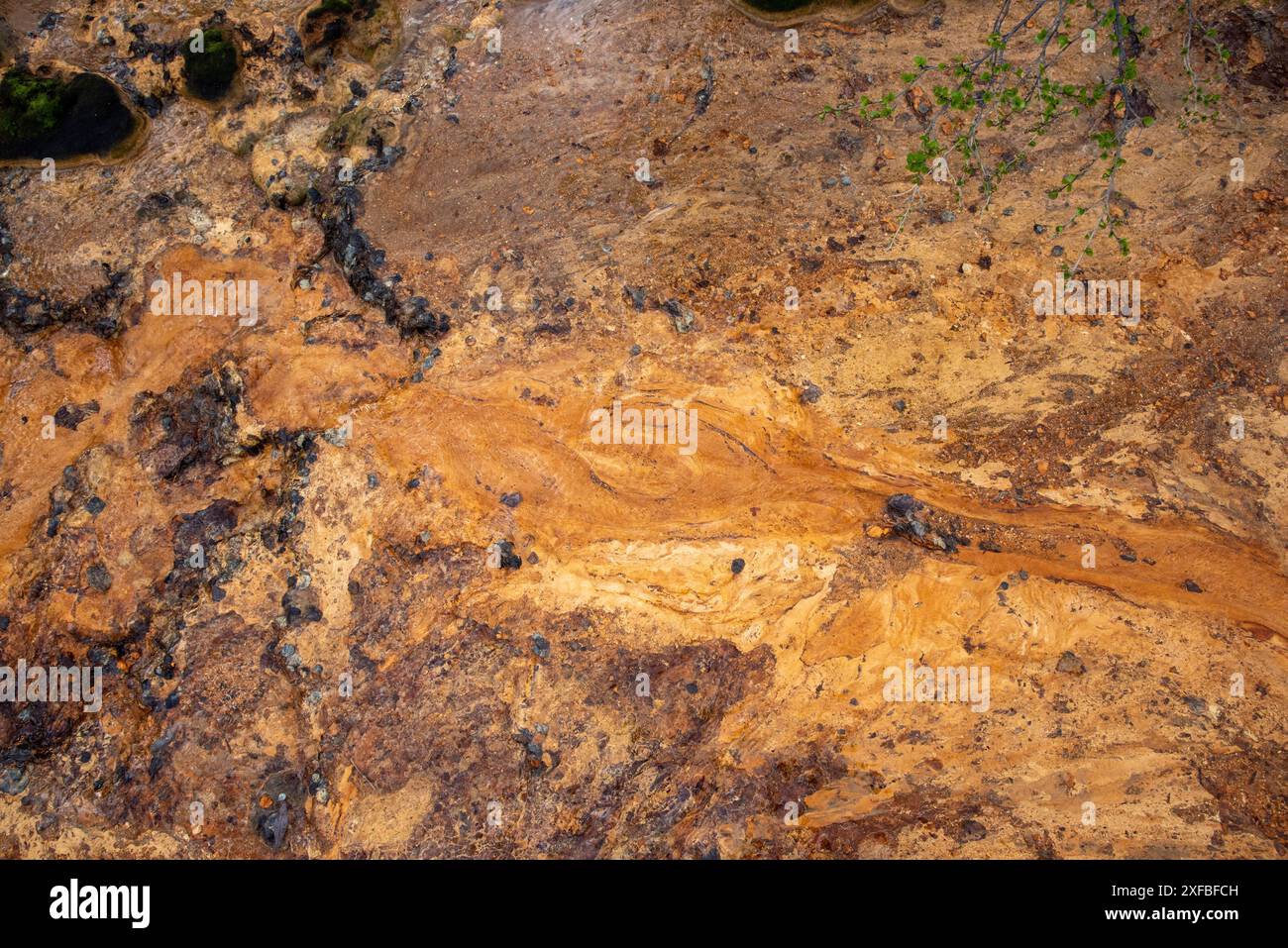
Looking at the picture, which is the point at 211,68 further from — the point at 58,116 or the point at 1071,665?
the point at 1071,665

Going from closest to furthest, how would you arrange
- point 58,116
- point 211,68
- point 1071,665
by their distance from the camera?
point 1071,665
point 58,116
point 211,68

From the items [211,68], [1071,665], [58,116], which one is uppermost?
[211,68]

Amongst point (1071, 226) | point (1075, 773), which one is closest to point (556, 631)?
point (1075, 773)

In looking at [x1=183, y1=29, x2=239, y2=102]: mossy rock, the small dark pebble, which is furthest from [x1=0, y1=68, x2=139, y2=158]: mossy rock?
the small dark pebble

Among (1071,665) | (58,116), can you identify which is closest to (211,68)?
(58,116)

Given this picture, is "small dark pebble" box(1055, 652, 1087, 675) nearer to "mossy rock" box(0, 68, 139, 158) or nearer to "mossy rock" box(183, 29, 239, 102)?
"mossy rock" box(183, 29, 239, 102)

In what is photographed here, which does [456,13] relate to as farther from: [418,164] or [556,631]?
[556,631]

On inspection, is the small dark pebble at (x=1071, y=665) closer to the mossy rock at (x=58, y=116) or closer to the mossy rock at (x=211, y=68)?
the mossy rock at (x=211, y=68)
